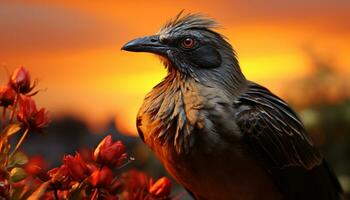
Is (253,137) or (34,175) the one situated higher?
(34,175)

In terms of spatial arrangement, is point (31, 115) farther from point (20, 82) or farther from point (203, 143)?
point (203, 143)

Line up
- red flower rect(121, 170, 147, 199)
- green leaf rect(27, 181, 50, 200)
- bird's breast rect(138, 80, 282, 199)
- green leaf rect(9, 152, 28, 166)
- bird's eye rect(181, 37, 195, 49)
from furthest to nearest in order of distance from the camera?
bird's eye rect(181, 37, 195, 49), bird's breast rect(138, 80, 282, 199), red flower rect(121, 170, 147, 199), green leaf rect(9, 152, 28, 166), green leaf rect(27, 181, 50, 200)

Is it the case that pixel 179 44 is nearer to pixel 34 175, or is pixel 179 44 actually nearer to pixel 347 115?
pixel 34 175

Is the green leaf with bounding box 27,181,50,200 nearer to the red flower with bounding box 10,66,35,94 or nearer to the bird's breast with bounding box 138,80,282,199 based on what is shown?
the red flower with bounding box 10,66,35,94

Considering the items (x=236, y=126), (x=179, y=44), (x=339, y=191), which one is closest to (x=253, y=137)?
(x=236, y=126)

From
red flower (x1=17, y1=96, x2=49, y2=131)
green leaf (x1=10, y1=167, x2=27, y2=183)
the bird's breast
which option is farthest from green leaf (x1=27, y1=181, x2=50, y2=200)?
the bird's breast

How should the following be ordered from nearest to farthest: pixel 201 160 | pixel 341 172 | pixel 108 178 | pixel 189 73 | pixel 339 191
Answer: pixel 108 178
pixel 201 160
pixel 189 73
pixel 339 191
pixel 341 172
